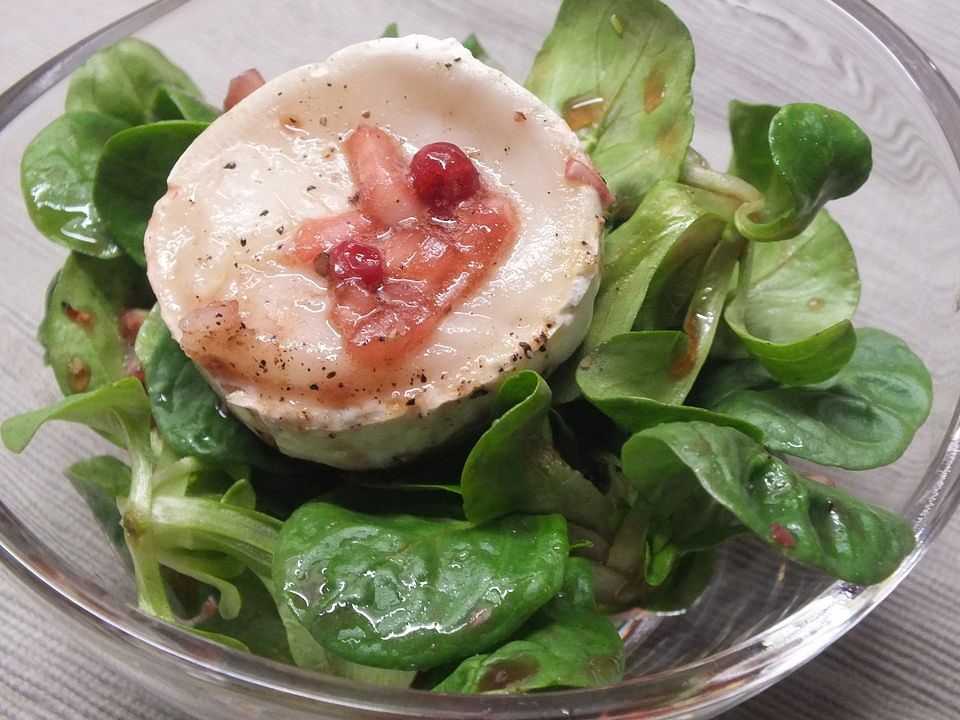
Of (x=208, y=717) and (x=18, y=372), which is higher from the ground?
(x=18, y=372)

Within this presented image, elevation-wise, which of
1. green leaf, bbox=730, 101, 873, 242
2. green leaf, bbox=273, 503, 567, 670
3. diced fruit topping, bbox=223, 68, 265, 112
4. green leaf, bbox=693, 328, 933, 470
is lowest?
green leaf, bbox=273, 503, 567, 670

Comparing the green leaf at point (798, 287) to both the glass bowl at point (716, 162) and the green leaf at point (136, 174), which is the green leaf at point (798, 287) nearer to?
the glass bowl at point (716, 162)

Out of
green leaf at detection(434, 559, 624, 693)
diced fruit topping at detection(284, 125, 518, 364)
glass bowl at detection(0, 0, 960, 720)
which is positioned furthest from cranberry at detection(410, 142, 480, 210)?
glass bowl at detection(0, 0, 960, 720)

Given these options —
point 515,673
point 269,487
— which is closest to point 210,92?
point 269,487

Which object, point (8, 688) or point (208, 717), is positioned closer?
point (208, 717)

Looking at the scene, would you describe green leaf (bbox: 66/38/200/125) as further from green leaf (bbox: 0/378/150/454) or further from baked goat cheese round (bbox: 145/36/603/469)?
green leaf (bbox: 0/378/150/454)

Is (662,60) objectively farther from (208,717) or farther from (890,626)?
(208,717)

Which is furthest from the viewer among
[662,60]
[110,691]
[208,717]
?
[662,60]
